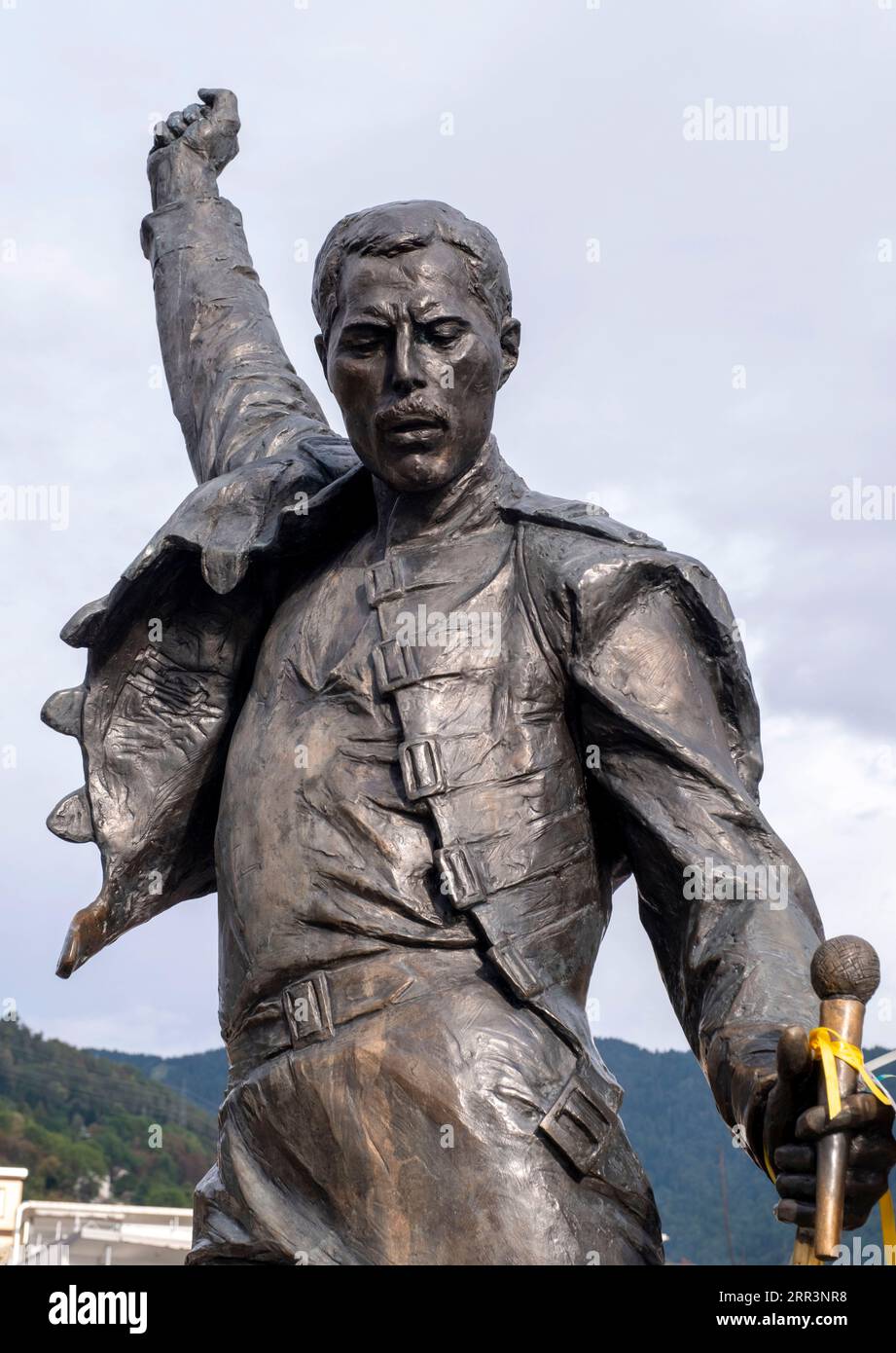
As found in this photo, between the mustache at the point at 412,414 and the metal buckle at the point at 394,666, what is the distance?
18.6 inches

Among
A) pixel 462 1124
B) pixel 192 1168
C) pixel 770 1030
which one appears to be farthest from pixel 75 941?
pixel 192 1168

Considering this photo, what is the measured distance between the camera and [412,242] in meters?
4.38

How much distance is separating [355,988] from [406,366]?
1.30 meters

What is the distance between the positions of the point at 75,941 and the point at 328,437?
1.47m

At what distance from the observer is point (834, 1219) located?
322 centimetres

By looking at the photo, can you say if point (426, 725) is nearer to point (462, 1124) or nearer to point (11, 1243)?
point (462, 1124)

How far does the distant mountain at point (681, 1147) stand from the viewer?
53250mm

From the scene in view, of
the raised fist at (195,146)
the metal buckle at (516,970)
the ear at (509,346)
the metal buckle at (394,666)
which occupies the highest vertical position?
the raised fist at (195,146)

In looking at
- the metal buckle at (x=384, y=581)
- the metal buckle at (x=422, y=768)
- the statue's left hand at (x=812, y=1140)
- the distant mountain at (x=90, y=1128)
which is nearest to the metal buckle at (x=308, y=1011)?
the metal buckle at (x=422, y=768)

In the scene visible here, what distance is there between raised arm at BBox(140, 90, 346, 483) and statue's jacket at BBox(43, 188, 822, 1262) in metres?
0.46

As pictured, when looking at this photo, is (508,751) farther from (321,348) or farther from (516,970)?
(321,348)

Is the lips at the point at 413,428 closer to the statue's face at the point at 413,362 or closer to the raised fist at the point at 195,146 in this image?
the statue's face at the point at 413,362

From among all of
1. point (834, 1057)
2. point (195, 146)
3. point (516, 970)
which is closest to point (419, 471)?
point (516, 970)

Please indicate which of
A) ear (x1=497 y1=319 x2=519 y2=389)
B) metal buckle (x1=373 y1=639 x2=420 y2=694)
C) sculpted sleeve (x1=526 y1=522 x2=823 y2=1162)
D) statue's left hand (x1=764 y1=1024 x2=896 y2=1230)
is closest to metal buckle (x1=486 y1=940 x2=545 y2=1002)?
sculpted sleeve (x1=526 y1=522 x2=823 y2=1162)
